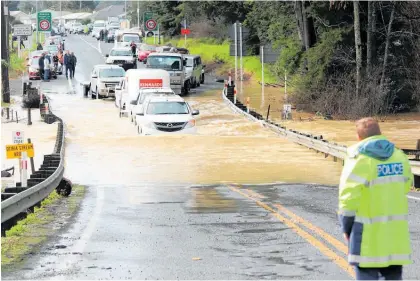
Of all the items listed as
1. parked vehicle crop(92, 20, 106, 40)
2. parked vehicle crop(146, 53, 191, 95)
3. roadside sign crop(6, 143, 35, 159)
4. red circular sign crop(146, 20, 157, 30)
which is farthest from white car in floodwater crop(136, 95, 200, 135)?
parked vehicle crop(92, 20, 106, 40)

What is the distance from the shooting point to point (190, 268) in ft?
31.9

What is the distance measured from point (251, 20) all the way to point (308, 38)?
1715 centimetres

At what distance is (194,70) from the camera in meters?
55.4

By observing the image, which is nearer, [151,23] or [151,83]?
[151,83]

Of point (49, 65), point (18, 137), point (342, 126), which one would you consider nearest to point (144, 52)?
point (49, 65)

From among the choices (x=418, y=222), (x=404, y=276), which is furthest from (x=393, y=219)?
(x=418, y=222)

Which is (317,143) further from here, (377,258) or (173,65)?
(173,65)

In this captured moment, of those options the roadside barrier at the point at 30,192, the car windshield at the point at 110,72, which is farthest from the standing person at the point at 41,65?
the roadside barrier at the point at 30,192

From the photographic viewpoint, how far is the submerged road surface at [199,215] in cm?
978

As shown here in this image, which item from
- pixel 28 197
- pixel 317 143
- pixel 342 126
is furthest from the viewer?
pixel 342 126

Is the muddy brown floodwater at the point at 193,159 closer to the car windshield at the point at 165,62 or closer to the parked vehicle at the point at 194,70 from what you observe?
the car windshield at the point at 165,62

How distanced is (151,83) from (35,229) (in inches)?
1183

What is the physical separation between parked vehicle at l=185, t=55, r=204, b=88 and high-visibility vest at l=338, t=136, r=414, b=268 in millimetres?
46381

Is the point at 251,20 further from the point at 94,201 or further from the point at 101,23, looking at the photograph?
the point at 101,23
